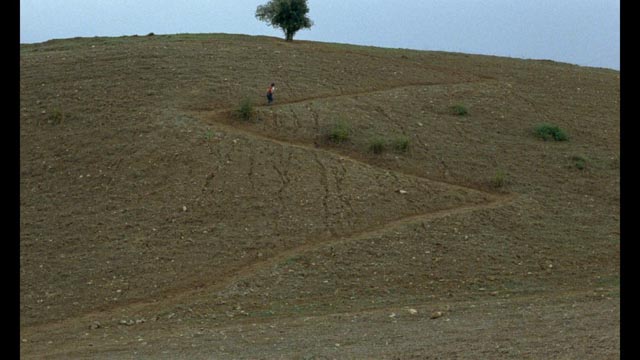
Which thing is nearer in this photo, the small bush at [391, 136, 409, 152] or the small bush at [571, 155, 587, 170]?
the small bush at [391, 136, 409, 152]

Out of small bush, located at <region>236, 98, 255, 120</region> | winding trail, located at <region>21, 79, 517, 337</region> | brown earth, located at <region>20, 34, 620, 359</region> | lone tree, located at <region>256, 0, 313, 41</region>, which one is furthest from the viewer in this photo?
lone tree, located at <region>256, 0, 313, 41</region>

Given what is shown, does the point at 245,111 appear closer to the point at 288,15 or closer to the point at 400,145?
the point at 400,145

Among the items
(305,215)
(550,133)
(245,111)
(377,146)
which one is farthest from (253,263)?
(550,133)

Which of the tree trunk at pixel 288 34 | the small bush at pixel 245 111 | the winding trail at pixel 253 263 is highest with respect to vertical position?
the tree trunk at pixel 288 34

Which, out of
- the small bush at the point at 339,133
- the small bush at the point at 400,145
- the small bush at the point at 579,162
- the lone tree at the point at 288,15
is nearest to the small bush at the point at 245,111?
the small bush at the point at 339,133

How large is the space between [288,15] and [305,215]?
17.7 m

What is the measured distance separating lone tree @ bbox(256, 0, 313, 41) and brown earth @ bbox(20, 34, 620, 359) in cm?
785

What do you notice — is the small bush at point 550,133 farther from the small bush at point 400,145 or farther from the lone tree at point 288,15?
the lone tree at point 288,15

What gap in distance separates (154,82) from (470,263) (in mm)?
10906

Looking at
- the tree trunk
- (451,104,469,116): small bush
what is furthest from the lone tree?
(451,104,469,116): small bush

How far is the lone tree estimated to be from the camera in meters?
29.9

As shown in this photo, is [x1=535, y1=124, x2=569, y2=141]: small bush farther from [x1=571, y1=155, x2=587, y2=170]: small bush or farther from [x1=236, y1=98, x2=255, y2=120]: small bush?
[x1=236, y1=98, x2=255, y2=120]: small bush

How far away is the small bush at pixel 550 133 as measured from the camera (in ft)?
61.1

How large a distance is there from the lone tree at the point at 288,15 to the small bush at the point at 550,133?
13.8 m
